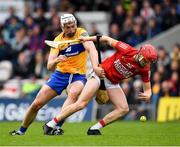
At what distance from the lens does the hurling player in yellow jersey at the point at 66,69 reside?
58.4 ft

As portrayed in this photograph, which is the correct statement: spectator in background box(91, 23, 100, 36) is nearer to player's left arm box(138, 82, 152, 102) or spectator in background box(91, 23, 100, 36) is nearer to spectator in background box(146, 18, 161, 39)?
spectator in background box(146, 18, 161, 39)

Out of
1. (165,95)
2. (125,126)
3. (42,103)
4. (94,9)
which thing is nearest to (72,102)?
(42,103)

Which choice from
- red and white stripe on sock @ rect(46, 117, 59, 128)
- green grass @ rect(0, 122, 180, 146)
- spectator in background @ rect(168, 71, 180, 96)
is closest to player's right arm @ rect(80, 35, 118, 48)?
red and white stripe on sock @ rect(46, 117, 59, 128)

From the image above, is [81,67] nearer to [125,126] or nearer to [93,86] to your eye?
[93,86]

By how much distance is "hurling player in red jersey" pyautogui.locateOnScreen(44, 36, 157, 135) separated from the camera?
17.2 meters

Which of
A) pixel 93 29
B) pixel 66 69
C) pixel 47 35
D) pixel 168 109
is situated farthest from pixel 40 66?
pixel 66 69

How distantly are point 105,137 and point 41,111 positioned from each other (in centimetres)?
955

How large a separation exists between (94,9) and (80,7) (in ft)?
1.70

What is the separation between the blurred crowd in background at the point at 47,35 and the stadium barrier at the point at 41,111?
1372 mm

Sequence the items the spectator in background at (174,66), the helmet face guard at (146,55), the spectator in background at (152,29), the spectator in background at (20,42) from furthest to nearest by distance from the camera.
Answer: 1. the spectator in background at (20,42)
2. the spectator in background at (152,29)
3. the spectator in background at (174,66)
4. the helmet face guard at (146,55)

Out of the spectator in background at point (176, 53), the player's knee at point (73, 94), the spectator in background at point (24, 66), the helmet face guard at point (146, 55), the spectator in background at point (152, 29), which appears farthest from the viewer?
the spectator in background at point (24, 66)

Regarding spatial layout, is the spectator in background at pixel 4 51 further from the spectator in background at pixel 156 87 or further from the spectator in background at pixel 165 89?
the spectator in background at pixel 165 89

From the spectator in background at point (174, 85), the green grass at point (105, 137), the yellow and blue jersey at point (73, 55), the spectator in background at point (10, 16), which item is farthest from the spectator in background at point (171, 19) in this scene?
the yellow and blue jersey at point (73, 55)

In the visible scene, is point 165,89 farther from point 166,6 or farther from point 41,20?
point 41,20
